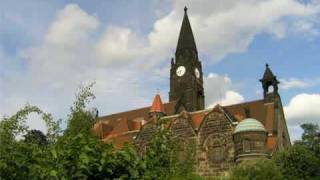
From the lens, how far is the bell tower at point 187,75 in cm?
6475

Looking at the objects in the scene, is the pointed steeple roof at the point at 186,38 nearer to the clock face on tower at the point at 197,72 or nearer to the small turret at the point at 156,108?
the clock face on tower at the point at 197,72

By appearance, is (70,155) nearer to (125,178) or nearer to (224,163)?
(125,178)

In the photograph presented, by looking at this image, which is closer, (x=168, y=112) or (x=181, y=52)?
(x=168, y=112)

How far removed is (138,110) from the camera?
62656 mm

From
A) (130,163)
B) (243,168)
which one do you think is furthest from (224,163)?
(130,163)

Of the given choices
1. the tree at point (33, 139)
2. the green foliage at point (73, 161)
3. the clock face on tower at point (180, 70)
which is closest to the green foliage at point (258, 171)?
the tree at point (33, 139)

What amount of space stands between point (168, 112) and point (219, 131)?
15729 millimetres

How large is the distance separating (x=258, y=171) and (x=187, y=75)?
3129 centimetres

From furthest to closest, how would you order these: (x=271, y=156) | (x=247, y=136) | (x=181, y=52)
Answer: (x=181, y=52)
(x=271, y=156)
(x=247, y=136)

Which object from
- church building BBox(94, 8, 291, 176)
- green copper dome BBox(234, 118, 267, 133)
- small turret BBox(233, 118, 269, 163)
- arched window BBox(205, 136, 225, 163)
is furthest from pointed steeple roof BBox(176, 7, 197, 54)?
small turret BBox(233, 118, 269, 163)

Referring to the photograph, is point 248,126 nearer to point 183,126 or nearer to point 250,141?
point 250,141

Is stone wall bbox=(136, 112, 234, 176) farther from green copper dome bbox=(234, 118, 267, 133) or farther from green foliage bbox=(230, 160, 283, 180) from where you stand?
green foliage bbox=(230, 160, 283, 180)

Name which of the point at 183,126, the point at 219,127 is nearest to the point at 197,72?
the point at 183,126

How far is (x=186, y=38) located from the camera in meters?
68.9
